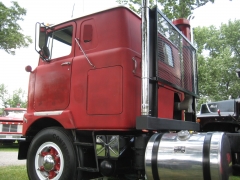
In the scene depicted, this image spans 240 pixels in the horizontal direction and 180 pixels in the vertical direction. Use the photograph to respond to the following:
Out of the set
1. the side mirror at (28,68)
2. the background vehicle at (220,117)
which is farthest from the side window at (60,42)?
the background vehicle at (220,117)

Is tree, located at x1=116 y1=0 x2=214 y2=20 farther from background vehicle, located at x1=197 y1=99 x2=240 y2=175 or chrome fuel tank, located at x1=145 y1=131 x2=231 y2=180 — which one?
chrome fuel tank, located at x1=145 y1=131 x2=231 y2=180

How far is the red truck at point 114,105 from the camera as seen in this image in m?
2.84

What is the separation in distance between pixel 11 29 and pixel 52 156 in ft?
44.6

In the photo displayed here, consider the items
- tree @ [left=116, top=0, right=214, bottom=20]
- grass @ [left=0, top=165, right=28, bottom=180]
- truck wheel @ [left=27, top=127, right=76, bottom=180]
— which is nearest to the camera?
truck wheel @ [left=27, top=127, right=76, bottom=180]

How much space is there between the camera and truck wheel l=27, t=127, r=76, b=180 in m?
3.50

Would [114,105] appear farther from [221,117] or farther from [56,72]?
→ [221,117]

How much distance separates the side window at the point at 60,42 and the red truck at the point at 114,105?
0.05ft

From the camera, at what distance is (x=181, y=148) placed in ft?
9.08

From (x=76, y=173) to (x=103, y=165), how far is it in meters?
0.43

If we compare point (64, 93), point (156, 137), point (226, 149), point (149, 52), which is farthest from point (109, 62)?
point (226, 149)

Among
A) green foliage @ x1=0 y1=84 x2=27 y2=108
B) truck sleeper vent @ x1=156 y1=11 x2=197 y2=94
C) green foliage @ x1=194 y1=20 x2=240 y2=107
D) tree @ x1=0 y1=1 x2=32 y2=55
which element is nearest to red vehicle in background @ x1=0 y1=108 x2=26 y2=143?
tree @ x1=0 y1=1 x2=32 y2=55

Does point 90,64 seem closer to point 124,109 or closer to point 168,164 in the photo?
point 124,109

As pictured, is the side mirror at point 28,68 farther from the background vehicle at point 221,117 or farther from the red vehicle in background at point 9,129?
the red vehicle in background at point 9,129

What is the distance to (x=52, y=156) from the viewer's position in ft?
12.3
